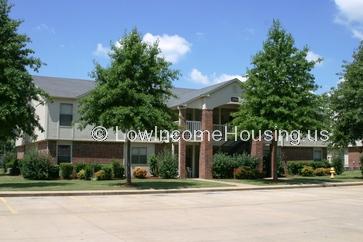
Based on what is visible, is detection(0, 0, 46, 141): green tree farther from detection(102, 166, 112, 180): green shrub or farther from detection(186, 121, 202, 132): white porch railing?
detection(186, 121, 202, 132): white porch railing

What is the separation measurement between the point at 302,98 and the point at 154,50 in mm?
9352

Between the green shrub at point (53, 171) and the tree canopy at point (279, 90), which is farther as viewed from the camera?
the green shrub at point (53, 171)

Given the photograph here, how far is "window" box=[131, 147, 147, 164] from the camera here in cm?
3784

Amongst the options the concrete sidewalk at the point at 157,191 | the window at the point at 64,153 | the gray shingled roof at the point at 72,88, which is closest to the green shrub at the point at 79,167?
the window at the point at 64,153

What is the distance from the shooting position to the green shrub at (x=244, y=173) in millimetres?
35406

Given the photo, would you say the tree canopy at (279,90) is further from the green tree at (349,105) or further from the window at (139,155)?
the window at (139,155)

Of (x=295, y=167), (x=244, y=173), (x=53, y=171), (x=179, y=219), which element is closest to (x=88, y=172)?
(x=53, y=171)

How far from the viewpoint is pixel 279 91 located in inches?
1222

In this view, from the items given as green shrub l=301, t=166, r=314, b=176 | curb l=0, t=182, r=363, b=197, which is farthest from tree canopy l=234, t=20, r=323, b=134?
green shrub l=301, t=166, r=314, b=176

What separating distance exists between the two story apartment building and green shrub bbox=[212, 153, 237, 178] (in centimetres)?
45

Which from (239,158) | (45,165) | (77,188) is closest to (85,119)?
(77,188)

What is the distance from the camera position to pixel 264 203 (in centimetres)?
1966

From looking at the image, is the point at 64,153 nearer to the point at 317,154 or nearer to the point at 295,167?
the point at 295,167

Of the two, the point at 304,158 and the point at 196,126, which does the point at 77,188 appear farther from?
the point at 304,158
